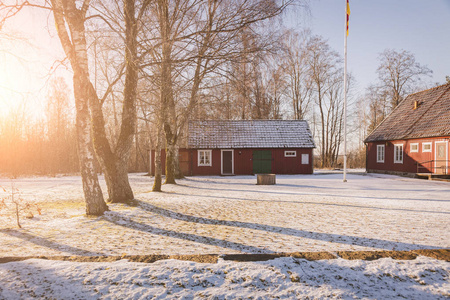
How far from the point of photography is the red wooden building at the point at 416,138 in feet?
64.8

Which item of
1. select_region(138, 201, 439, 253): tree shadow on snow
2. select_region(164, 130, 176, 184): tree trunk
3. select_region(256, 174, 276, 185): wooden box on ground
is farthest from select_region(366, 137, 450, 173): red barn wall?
select_region(164, 130, 176, 184): tree trunk

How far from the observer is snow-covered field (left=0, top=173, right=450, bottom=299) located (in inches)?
130

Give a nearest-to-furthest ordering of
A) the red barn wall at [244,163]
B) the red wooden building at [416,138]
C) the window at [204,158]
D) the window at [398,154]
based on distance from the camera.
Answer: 1. the red wooden building at [416,138]
2. the window at [398,154]
3. the red barn wall at [244,163]
4. the window at [204,158]

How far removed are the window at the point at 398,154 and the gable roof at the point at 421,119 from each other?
837 mm

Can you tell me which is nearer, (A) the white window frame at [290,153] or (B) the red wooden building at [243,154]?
(B) the red wooden building at [243,154]

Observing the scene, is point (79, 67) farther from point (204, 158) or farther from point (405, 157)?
point (405, 157)

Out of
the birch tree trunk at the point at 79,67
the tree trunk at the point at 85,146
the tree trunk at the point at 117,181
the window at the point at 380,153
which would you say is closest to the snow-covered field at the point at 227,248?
the tree trunk at the point at 85,146

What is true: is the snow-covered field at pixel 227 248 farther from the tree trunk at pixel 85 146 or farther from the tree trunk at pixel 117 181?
the tree trunk at pixel 117 181

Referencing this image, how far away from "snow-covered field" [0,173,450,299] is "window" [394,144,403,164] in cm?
1615

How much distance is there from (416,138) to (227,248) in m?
22.9

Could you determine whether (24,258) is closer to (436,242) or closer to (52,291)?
(52,291)

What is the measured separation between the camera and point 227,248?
15.9ft

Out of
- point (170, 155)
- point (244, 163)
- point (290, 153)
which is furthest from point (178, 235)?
point (290, 153)

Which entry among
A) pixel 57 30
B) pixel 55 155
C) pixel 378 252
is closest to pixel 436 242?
pixel 378 252
